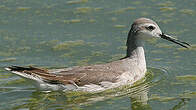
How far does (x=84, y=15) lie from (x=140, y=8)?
130cm

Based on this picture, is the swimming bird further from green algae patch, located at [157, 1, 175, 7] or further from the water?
green algae patch, located at [157, 1, 175, 7]

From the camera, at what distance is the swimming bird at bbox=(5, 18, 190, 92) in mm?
9328

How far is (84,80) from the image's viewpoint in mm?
9469

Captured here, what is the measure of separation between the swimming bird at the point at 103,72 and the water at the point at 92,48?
161 mm

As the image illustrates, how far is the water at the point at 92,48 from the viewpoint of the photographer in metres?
9.25

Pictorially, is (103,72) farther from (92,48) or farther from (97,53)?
(92,48)

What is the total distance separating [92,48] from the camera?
11109mm

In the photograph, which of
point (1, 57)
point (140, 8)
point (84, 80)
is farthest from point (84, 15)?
point (84, 80)

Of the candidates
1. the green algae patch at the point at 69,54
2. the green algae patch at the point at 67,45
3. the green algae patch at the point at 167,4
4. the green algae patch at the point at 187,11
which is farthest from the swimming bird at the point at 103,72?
the green algae patch at the point at 167,4

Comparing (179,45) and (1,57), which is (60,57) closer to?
(1,57)

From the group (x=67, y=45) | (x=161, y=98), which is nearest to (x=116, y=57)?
(x=67, y=45)

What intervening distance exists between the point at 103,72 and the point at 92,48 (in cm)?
156

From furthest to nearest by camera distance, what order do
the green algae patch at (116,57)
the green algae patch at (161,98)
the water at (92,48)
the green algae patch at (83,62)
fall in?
the green algae patch at (116,57)
the green algae patch at (83,62)
the water at (92,48)
the green algae patch at (161,98)

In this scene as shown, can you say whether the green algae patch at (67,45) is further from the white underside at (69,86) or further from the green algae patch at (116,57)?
the white underside at (69,86)
